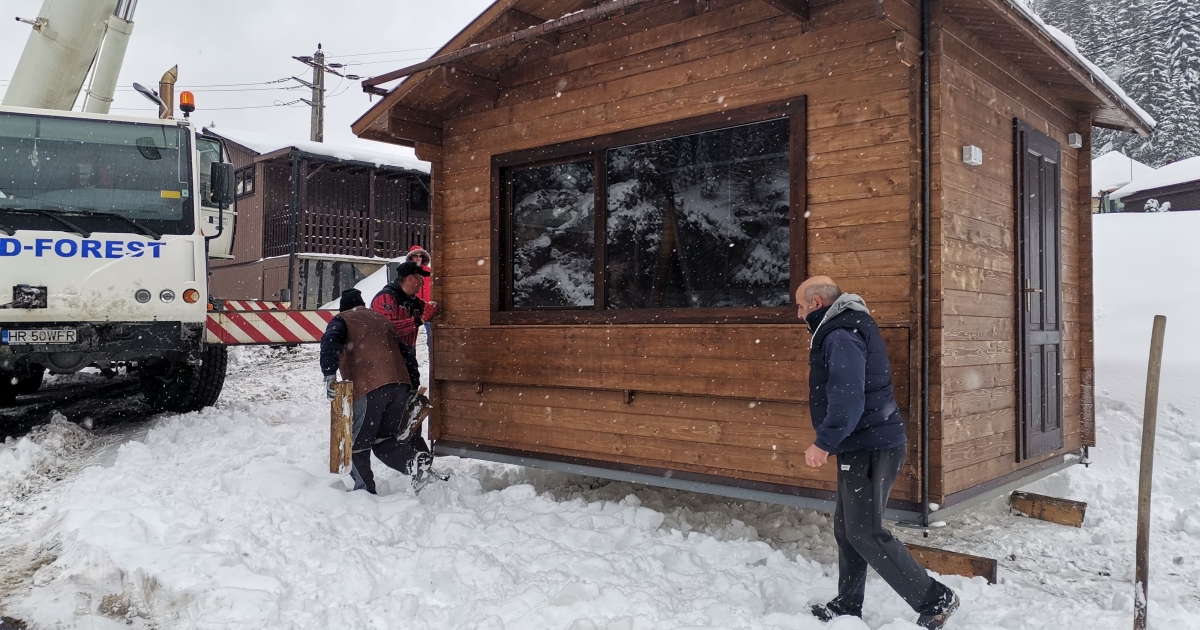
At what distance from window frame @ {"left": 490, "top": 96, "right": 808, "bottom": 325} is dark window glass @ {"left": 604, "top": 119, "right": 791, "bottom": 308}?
6 cm

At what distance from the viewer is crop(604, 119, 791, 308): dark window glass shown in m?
5.04

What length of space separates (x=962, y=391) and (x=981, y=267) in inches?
32.6

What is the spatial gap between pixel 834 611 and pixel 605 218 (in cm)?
307

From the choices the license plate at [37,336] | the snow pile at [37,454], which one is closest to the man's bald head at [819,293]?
the snow pile at [37,454]

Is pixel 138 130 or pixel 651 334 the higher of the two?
pixel 138 130

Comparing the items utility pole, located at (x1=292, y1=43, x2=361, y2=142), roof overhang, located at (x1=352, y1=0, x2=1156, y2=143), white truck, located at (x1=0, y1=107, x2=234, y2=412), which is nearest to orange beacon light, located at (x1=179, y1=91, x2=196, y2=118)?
white truck, located at (x1=0, y1=107, x2=234, y2=412)

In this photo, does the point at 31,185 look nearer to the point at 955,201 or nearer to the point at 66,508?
the point at 66,508

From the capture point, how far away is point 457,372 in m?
6.61

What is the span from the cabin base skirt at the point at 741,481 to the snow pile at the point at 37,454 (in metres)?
3.02

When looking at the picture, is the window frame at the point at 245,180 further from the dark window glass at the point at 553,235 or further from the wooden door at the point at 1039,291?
the wooden door at the point at 1039,291

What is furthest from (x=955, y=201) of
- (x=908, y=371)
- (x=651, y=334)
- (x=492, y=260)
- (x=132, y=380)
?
(x=132, y=380)

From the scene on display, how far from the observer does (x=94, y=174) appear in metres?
7.26

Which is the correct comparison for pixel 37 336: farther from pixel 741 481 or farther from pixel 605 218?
pixel 741 481

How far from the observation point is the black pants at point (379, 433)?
5.82 metres
